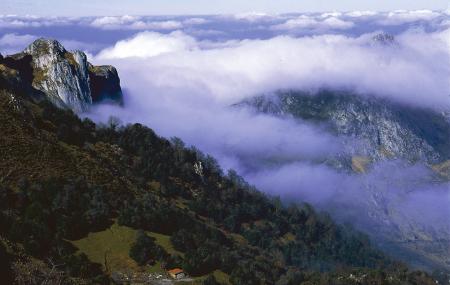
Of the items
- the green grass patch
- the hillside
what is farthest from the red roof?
the green grass patch

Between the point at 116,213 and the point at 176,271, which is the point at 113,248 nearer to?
the point at 176,271

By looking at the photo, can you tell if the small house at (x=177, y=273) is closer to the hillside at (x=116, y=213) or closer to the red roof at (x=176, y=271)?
the red roof at (x=176, y=271)

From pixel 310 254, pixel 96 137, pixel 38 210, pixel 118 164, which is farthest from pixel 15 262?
pixel 310 254

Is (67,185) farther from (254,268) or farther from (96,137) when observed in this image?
(96,137)

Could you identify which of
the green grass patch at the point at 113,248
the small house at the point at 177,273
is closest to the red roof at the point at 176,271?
the small house at the point at 177,273

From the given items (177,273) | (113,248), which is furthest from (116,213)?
(177,273)

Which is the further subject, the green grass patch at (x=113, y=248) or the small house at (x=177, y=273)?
the small house at (x=177, y=273)
